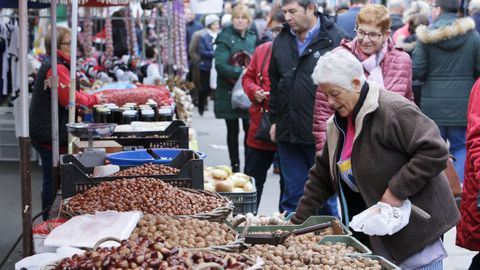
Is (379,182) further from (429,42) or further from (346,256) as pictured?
(429,42)

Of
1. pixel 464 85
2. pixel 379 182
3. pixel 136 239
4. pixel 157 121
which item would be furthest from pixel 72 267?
pixel 464 85

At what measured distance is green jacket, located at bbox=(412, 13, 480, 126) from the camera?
9.43 metres

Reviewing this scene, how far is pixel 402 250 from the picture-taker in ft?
14.5

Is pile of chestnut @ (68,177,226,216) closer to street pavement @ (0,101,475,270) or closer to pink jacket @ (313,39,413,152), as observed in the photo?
pink jacket @ (313,39,413,152)

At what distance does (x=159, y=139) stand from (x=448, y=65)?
466 cm

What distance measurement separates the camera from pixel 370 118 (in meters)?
4.38

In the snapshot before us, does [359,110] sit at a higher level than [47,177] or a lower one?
higher

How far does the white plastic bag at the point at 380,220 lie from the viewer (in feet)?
13.7

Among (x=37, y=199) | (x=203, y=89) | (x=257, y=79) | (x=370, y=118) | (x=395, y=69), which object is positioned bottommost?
(x=37, y=199)

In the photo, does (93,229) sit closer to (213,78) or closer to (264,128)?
(264,128)

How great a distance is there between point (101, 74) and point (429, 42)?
14.0 ft

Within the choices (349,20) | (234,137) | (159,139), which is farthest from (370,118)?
(234,137)

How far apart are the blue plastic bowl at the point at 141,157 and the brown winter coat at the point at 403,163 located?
1.33m

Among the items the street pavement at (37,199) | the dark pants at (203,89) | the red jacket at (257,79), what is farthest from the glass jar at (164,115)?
the dark pants at (203,89)
